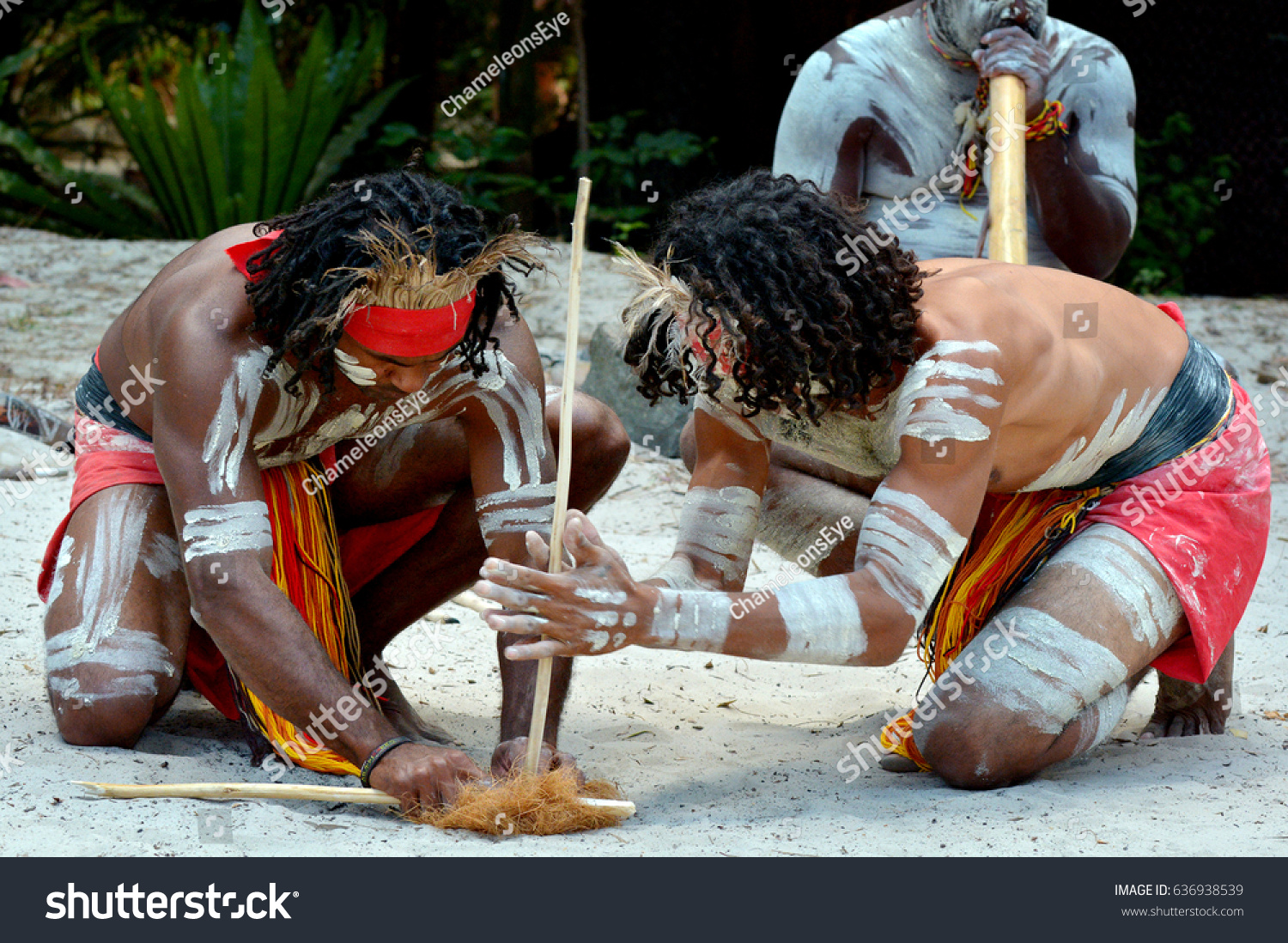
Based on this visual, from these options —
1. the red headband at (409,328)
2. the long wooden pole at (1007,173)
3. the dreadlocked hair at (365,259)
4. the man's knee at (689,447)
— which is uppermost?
the long wooden pole at (1007,173)

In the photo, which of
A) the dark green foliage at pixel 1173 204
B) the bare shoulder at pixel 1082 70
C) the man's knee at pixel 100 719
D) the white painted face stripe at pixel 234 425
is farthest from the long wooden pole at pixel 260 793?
the dark green foliage at pixel 1173 204

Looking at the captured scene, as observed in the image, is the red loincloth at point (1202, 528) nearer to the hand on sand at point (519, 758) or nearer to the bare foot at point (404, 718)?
the hand on sand at point (519, 758)

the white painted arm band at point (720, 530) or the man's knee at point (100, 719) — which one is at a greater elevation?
the white painted arm band at point (720, 530)

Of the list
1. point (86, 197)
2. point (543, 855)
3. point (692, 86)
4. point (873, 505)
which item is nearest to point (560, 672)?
point (543, 855)

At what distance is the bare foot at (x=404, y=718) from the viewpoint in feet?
7.79

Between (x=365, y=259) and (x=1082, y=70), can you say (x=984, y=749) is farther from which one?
(x=1082, y=70)

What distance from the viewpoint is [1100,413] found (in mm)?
2107

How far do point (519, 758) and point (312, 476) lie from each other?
2.38 feet

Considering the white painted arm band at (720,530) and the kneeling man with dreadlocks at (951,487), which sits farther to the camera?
the white painted arm band at (720,530)

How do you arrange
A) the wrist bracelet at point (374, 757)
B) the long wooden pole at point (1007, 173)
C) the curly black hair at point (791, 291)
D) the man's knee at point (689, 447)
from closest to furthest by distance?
the curly black hair at point (791, 291)
the wrist bracelet at point (374, 757)
the man's knee at point (689, 447)
the long wooden pole at point (1007, 173)

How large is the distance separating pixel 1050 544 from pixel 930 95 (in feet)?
4.29

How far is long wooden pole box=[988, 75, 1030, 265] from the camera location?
279 centimetres

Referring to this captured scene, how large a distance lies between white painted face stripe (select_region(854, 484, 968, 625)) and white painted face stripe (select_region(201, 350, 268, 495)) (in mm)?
972

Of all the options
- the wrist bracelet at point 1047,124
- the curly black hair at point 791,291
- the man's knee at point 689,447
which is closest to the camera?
the curly black hair at point 791,291
